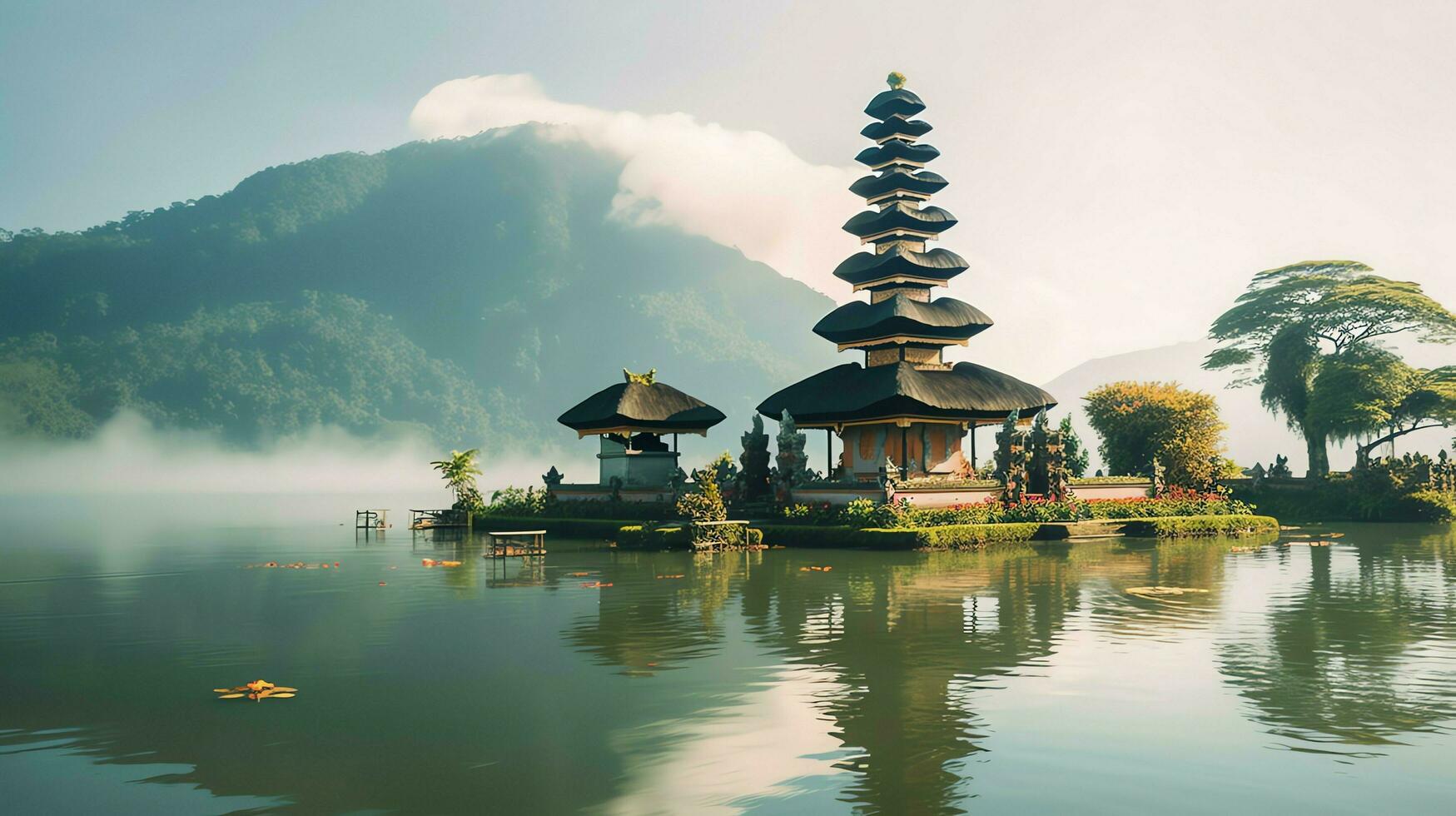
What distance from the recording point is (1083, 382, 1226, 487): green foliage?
169 ft

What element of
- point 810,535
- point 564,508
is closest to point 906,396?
point 810,535

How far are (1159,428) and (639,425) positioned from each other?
25.2m

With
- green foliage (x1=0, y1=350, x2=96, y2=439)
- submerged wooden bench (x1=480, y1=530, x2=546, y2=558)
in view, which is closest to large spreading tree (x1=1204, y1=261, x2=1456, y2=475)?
submerged wooden bench (x1=480, y1=530, x2=546, y2=558)

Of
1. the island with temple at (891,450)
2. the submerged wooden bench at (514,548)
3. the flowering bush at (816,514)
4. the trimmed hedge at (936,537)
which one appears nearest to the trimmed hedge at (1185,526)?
the island with temple at (891,450)

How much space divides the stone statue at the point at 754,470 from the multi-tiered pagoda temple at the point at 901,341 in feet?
9.24

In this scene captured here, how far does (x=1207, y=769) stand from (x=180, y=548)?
41.8 metres

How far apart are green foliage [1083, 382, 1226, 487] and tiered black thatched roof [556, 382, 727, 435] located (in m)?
20.0

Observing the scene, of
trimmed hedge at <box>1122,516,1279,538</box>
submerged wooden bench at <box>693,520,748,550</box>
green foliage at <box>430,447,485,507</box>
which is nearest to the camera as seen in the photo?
submerged wooden bench at <box>693,520,748,550</box>

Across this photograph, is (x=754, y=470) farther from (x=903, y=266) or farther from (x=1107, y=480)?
(x=1107, y=480)

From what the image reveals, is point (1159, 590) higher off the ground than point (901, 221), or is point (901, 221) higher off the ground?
point (901, 221)

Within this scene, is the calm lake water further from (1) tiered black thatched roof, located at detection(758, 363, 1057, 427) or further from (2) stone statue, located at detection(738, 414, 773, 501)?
(2) stone statue, located at detection(738, 414, 773, 501)

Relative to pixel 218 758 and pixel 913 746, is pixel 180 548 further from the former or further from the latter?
pixel 913 746

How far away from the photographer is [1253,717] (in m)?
11.8

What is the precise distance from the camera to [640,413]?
50.9 m
